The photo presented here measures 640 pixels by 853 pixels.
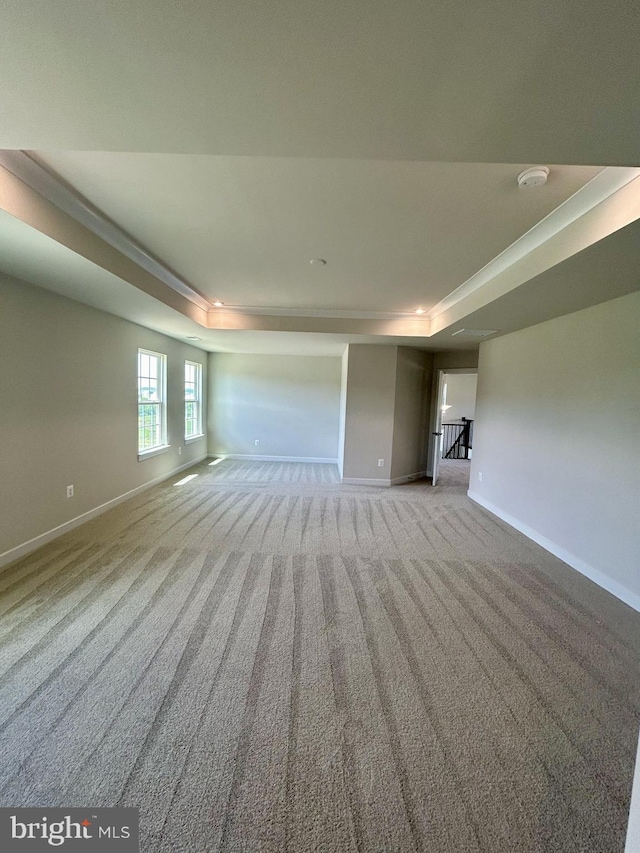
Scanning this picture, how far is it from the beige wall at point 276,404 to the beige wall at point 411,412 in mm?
1700

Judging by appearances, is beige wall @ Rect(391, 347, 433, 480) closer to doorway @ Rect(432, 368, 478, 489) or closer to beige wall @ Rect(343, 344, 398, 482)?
beige wall @ Rect(343, 344, 398, 482)

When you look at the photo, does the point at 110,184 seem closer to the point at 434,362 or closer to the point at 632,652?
the point at 632,652

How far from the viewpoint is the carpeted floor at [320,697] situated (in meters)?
1.15

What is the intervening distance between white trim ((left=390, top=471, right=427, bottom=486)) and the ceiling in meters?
3.15

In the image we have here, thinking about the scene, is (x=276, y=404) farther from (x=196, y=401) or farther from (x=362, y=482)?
(x=362, y=482)

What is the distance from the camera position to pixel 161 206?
215cm

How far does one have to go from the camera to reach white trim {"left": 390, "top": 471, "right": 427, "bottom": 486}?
5791mm

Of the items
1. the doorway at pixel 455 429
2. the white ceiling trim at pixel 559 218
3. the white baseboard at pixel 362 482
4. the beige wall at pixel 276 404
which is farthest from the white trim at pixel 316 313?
the white baseboard at pixel 362 482

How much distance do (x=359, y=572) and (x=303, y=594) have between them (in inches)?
22.1

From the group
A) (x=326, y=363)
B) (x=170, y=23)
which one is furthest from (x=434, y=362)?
(x=170, y=23)

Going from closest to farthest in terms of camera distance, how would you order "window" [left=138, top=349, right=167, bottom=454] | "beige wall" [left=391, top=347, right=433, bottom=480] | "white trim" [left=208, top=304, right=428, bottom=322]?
"white trim" [left=208, top=304, right=428, bottom=322], "window" [left=138, top=349, right=167, bottom=454], "beige wall" [left=391, top=347, right=433, bottom=480]

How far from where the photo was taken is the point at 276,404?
720 cm

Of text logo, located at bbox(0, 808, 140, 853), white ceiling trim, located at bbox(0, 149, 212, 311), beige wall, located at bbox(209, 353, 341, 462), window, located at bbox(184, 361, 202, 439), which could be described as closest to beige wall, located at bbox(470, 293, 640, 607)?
text logo, located at bbox(0, 808, 140, 853)

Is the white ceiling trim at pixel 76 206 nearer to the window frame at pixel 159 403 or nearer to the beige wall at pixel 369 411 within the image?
the window frame at pixel 159 403
